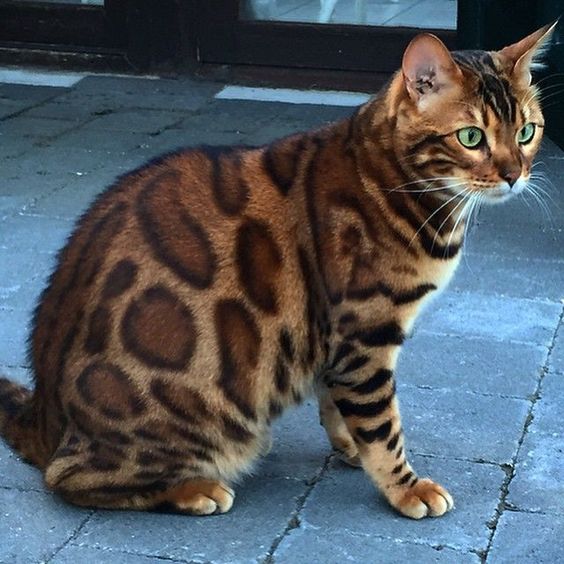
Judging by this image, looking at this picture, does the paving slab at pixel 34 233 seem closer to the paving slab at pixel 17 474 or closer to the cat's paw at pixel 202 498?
the paving slab at pixel 17 474

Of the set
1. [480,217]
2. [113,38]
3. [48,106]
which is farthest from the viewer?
[113,38]

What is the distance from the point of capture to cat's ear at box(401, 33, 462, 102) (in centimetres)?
324

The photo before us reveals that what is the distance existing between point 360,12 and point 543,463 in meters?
4.73

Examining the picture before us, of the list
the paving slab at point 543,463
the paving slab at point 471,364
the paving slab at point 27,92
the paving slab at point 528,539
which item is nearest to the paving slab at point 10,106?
the paving slab at point 27,92

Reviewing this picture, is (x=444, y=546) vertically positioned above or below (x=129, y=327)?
below

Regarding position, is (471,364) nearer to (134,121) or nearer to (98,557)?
(98,557)

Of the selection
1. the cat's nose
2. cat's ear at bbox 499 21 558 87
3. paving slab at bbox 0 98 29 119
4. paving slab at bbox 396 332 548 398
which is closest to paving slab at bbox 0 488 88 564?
paving slab at bbox 396 332 548 398

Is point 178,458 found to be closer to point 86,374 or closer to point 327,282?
point 86,374

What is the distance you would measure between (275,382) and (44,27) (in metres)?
5.58

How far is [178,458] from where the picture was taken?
340 centimetres

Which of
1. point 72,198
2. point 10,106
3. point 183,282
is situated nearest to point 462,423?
point 183,282

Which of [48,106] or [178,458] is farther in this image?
[48,106]

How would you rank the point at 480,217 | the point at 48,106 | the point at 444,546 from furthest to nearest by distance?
the point at 48,106
the point at 480,217
the point at 444,546

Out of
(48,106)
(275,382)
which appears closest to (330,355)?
(275,382)
